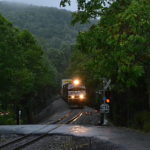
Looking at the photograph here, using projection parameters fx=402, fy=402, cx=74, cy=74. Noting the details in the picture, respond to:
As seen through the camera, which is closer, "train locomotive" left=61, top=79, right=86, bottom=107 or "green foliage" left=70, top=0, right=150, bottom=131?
"green foliage" left=70, top=0, right=150, bottom=131

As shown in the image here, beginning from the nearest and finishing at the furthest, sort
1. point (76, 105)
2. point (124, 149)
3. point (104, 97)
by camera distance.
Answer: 1. point (124, 149)
2. point (104, 97)
3. point (76, 105)

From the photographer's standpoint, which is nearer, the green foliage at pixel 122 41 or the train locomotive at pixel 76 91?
the green foliage at pixel 122 41

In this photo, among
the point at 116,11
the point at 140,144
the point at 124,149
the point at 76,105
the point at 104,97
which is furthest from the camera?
the point at 76,105

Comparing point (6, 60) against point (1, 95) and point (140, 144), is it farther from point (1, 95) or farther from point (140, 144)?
point (140, 144)

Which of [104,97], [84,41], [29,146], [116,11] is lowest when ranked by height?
[29,146]

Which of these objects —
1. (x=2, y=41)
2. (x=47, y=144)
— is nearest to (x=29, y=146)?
(x=47, y=144)

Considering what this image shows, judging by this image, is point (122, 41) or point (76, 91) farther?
point (76, 91)

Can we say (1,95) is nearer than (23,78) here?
Yes

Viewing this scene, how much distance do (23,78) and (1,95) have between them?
428cm

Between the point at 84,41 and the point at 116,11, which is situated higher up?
the point at 116,11

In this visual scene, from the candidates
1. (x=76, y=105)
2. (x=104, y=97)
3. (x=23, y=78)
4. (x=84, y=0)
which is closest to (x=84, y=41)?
(x=84, y=0)

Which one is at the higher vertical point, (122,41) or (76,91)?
(122,41)

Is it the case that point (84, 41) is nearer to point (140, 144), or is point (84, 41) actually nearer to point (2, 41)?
point (140, 144)

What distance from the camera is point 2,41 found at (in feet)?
149
